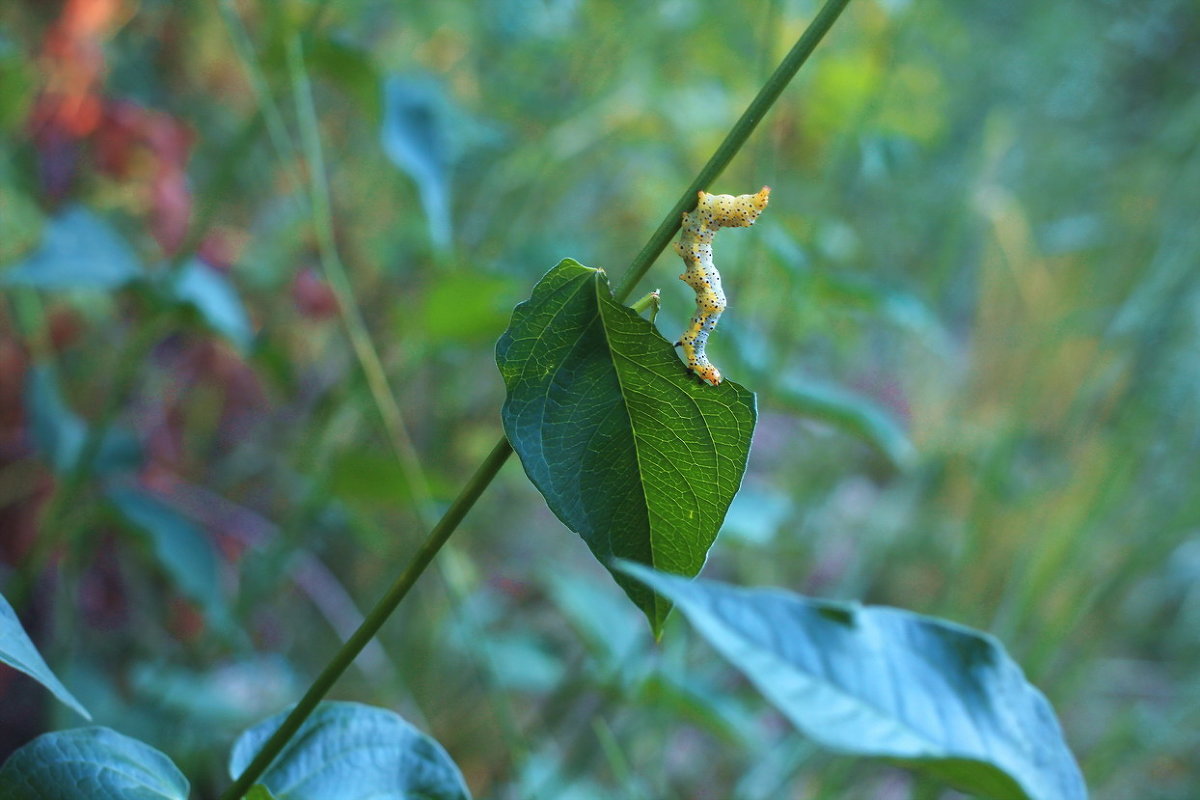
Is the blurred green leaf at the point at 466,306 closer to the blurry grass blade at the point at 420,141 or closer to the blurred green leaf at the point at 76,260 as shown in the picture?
the blurry grass blade at the point at 420,141

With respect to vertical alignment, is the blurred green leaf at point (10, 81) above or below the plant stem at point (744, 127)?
below

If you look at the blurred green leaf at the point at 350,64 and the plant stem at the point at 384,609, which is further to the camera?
the blurred green leaf at the point at 350,64

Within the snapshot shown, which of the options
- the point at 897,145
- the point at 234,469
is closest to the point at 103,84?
the point at 234,469

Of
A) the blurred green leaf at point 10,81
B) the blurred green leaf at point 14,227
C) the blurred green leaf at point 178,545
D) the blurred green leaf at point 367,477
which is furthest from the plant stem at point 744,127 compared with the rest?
the blurred green leaf at point 14,227

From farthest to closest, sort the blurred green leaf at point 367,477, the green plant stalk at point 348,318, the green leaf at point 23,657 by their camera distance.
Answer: the blurred green leaf at point 367,477, the green plant stalk at point 348,318, the green leaf at point 23,657

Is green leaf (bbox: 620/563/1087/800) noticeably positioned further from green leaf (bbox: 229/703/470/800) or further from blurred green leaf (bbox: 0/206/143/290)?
blurred green leaf (bbox: 0/206/143/290)

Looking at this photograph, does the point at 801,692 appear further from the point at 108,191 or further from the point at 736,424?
the point at 108,191

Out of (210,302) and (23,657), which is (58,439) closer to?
(210,302)
